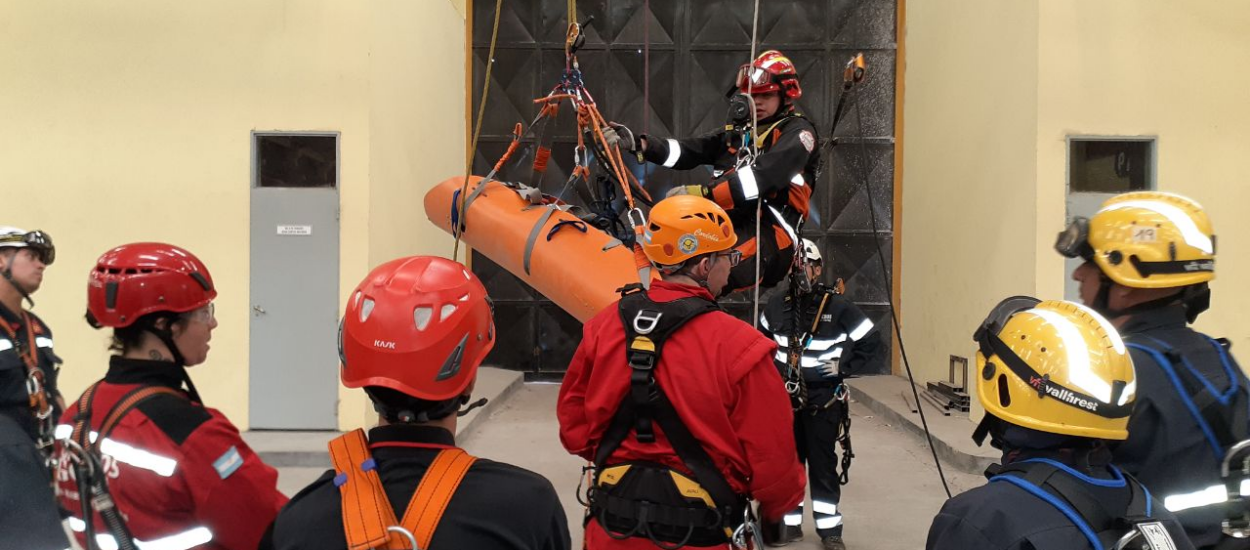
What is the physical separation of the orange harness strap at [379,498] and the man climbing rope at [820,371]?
3396mm

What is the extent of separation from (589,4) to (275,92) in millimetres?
4328

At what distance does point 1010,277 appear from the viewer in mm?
6918

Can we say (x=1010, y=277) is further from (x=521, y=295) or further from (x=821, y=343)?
(x=521, y=295)

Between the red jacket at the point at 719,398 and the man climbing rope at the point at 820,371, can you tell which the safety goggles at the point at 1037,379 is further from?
the man climbing rope at the point at 820,371

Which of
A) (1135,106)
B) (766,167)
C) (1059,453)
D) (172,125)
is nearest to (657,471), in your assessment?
(1059,453)

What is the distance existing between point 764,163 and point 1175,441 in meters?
1.93

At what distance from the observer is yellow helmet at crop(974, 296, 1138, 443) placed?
4.75ft

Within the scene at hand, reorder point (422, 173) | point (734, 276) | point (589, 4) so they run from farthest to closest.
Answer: point (589, 4)
point (422, 173)
point (734, 276)

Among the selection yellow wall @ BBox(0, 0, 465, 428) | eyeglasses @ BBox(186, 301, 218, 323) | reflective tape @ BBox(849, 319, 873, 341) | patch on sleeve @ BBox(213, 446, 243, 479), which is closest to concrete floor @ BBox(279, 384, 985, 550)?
reflective tape @ BBox(849, 319, 873, 341)

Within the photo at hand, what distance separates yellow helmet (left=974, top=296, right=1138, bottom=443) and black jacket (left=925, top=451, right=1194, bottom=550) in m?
0.07

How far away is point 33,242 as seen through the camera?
3.80 metres

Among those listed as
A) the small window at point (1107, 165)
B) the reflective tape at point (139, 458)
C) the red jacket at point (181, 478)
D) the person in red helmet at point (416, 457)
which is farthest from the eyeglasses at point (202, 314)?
the small window at point (1107, 165)

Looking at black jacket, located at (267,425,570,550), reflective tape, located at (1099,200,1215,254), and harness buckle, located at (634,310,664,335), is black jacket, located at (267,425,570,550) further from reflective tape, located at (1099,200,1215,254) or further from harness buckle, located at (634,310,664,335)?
reflective tape, located at (1099,200,1215,254)

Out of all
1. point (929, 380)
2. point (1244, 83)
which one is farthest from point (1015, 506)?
point (929, 380)
